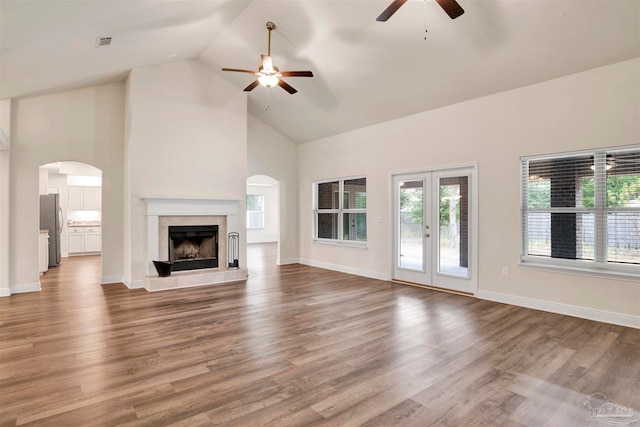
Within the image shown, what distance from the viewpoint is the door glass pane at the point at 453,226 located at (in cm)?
554

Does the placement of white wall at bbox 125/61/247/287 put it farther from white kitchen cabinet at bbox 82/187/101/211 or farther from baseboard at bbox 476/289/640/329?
white kitchen cabinet at bbox 82/187/101/211

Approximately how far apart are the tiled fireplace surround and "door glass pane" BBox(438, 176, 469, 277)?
3823mm

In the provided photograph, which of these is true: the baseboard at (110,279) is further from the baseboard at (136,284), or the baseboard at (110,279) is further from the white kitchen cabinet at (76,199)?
the white kitchen cabinet at (76,199)

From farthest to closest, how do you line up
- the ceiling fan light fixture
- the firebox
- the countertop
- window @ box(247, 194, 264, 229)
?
window @ box(247, 194, 264, 229) < the countertop < the firebox < the ceiling fan light fixture

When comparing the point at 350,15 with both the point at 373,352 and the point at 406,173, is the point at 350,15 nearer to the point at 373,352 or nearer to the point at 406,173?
the point at 406,173

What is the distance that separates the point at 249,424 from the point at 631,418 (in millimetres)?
2487

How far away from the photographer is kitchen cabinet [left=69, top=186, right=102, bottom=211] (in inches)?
412

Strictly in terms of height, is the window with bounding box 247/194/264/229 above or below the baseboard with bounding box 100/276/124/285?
above

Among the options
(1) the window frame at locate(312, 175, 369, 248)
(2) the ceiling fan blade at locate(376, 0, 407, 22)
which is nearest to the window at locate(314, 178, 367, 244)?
(1) the window frame at locate(312, 175, 369, 248)

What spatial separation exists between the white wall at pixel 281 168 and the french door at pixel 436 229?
10.2 feet

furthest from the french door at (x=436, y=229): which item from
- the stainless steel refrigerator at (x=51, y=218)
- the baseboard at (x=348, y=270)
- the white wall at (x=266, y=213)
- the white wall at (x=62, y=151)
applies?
the white wall at (x=266, y=213)

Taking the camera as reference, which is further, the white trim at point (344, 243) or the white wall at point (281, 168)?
the white wall at point (281, 168)

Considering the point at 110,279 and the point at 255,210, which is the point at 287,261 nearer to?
the point at 110,279

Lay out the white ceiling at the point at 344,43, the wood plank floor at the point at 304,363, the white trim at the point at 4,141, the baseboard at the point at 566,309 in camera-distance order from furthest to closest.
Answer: the white trim at the point at 4,141, the baseboard at the point at 566,309, the white ceiling at the point at 344,43, the wood plank floor at the point at 304,363
